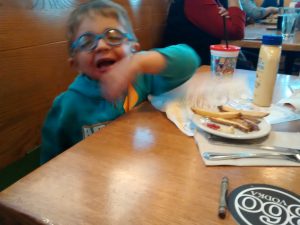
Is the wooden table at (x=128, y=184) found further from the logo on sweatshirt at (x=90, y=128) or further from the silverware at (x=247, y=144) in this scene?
the logo on sweatshirt at (x=90, y=128)

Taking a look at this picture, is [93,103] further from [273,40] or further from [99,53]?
[273,40]

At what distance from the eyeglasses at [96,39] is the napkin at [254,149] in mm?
425

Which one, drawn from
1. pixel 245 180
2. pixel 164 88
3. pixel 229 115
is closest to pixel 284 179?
pixel 245 180

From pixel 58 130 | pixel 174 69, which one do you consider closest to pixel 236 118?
pixel 174 69

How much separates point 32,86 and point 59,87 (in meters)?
0.15

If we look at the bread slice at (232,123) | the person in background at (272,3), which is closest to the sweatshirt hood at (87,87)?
the bread slice at (232,123)

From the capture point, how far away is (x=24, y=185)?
0.44 meters

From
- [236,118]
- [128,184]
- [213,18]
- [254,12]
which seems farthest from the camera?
[254,12]

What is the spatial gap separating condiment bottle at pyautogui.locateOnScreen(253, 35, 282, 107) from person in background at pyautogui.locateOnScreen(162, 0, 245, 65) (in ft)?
3.09

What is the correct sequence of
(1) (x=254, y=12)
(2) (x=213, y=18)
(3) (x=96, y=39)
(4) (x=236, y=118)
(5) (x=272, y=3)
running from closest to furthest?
(4) (x=236, y=118) < (3) (x=96, y=39) < (2) (x=213, y=18) < (1) (x=254, y=12) < (5) (x=272, y=3)

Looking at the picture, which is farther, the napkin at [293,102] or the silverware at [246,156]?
the napkin at [293,102]

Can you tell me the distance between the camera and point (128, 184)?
447 mm

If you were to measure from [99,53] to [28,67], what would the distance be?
359mm

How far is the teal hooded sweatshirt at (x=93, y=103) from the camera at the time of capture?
87cm
